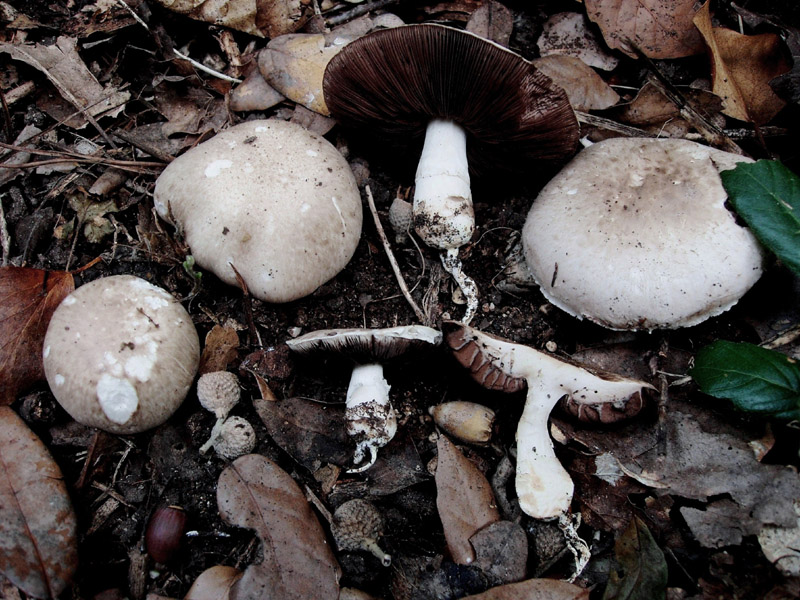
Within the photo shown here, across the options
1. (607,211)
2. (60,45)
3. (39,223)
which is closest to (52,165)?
(39,223)

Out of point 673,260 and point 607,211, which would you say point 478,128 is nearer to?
point 607,211

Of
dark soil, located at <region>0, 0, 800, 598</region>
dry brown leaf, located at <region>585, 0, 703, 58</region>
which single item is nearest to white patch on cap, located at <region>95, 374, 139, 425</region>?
dark soil, located at <region>0, 0, 800, 598</region>

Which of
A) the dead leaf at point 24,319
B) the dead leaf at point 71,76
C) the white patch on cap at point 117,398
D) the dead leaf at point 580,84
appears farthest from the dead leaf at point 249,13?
the white patch on cap at point 117,398

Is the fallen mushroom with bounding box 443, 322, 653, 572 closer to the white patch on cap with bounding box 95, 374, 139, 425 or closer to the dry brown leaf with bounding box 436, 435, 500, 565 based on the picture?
the dry brown leaf with bounding box 436, 435, 500, 565

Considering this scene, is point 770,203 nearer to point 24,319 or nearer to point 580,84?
point 580,84

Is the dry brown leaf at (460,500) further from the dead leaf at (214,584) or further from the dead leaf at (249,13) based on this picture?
the dead leaf at (249,13)

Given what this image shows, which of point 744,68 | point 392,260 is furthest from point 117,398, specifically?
point 744,68

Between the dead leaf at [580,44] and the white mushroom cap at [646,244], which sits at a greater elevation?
the dead leaf at [580,44]
